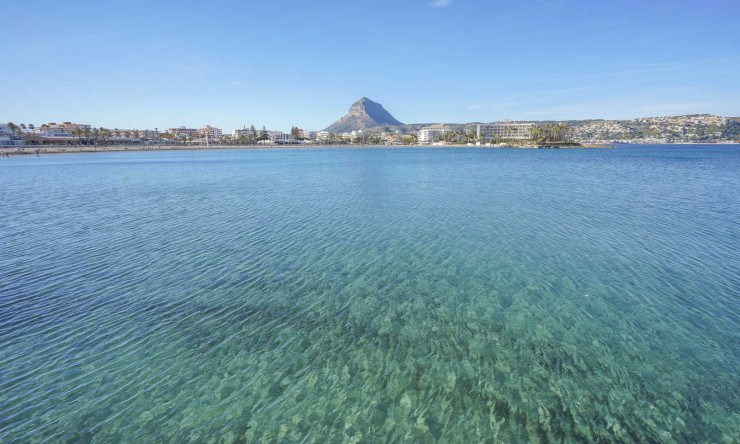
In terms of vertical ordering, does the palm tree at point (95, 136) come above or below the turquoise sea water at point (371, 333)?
above

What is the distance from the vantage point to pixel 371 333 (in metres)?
11.2

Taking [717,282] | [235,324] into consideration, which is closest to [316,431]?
[235,324]

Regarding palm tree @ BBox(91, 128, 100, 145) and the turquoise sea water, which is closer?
the turquoise sea water

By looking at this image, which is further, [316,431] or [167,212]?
[167,212]

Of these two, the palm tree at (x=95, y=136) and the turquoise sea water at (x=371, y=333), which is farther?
the palm tree at (x=95, y=136)

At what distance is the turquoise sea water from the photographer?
308 inches

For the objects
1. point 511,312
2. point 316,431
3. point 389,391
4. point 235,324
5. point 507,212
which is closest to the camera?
point 316,431

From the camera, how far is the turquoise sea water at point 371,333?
308 inches

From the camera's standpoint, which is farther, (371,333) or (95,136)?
(95,136)

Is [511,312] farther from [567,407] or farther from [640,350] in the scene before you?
[567,407]

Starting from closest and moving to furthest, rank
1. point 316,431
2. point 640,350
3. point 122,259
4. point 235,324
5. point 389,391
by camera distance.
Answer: point 316,431
point 389,391
point 640,350
point 235,324
point 122,259

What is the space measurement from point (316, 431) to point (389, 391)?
82.4 inches

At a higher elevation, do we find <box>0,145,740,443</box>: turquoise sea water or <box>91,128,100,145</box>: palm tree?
<box>91,128,100,145</box>: palm tree

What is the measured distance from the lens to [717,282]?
579 inches
